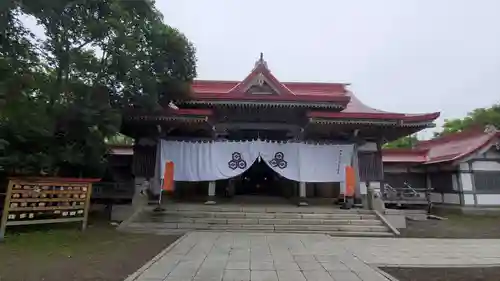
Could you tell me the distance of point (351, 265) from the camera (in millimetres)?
5809

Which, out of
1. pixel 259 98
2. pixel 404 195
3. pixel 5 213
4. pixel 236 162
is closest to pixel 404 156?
pixel 404 195

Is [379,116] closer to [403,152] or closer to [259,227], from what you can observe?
[259,227]

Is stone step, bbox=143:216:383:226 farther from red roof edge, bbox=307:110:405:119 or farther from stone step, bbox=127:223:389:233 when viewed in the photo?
red roof edge, bbox=307:110:405:119

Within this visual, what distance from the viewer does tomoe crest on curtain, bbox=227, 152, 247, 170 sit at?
38.1 feet

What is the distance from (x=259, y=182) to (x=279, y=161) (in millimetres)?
4592

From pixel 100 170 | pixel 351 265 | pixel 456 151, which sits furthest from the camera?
pixel 456 151

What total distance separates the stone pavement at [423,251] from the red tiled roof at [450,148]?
24.1 ft

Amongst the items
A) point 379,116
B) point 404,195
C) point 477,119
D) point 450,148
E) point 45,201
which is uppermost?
point 477,119

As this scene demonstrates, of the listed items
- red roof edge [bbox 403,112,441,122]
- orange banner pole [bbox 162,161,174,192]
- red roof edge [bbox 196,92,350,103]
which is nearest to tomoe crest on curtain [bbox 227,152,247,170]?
orange banner pole [bbox 162,161,174,192]

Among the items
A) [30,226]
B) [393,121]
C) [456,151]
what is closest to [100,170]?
[30,226]

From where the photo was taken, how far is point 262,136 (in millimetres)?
13422

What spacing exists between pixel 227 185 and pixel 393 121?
23.1ft

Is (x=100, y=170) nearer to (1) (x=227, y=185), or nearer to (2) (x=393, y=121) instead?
(1) (x=227, y=185)

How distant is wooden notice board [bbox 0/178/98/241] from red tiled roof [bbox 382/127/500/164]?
46.7 ft
